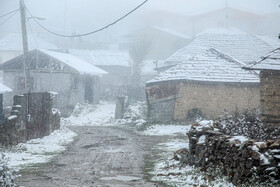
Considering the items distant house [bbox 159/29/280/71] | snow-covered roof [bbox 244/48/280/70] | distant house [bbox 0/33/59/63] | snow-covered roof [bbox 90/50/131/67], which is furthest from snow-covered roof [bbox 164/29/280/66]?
distant house [bbox 0/33/59/63]

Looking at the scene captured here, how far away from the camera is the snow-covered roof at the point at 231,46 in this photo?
29.7 meters

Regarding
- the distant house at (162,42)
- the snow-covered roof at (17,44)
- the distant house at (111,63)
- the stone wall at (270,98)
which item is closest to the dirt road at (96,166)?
the stone wall at (270,98)

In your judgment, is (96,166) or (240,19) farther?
(240,19)

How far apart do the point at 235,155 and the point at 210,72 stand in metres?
13.7

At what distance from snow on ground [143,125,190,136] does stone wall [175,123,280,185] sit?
794 cm

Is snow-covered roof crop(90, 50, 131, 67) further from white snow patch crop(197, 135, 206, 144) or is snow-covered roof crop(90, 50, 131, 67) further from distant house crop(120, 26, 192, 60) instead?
white snow patch crop(197, 135, 206, 144)

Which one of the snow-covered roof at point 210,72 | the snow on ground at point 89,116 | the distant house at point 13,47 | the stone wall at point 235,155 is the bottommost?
the snow on ground at point 89,116

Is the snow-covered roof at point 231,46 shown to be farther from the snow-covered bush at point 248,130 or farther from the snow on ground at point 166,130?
the snow-covered bush at point 248,130

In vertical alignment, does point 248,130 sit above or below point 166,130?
above

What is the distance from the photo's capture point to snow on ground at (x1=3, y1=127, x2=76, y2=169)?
10.3 meters

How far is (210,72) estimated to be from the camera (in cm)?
2048

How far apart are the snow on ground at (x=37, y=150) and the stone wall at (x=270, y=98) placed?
7.36m

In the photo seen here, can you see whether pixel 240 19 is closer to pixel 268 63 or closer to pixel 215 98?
pixel 215 98

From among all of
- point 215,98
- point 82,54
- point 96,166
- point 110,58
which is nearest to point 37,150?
point 96,166
